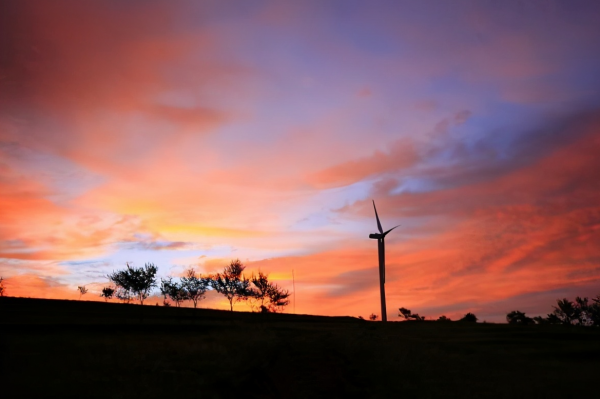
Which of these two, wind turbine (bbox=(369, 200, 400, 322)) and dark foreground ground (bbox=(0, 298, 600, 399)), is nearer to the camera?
dark foreground ground (bbox=(0, 298, 600, 399))

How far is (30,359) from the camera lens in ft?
96.9

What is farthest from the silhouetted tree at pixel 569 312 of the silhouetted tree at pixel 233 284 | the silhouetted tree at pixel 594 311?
the silhouetted tree at pixel 233 284

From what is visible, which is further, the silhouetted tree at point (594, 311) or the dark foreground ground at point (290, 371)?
the silhouetted tree at point (594, 311)

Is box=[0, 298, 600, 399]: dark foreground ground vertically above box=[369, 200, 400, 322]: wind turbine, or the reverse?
box=[369, 200, 400, 322]: wind turbine

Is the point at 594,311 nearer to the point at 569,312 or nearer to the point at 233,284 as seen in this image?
the point at 569,312

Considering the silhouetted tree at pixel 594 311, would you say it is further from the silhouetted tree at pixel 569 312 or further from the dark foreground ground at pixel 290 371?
the dark foreground ground at pixel 290 371

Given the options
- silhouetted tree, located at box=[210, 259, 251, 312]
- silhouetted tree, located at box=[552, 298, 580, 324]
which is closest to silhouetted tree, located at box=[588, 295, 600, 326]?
silhouetted tree, located at box=[552, 298, 580, 324]

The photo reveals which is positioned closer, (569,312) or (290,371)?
(290,371)

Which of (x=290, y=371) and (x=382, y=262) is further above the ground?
(x=382, y=262)

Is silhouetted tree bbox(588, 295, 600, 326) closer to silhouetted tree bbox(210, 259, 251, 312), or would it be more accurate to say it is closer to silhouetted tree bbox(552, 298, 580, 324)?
silhouetted tree bbox(552, 298, 580, 324)

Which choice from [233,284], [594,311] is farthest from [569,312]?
[233,284]

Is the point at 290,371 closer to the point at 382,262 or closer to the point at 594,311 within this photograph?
the point at 382,262

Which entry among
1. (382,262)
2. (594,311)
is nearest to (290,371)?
(382,262)

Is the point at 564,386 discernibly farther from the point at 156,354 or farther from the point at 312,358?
the point at 156,354
